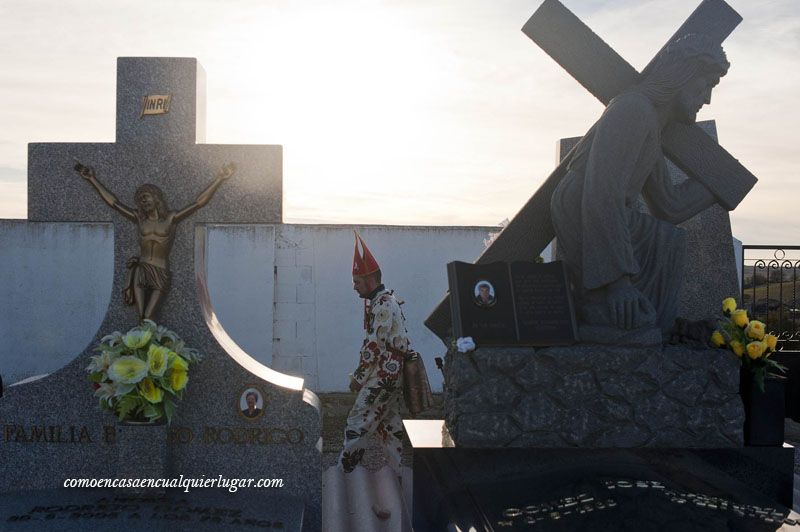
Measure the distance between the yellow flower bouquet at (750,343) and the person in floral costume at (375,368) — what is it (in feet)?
7.09

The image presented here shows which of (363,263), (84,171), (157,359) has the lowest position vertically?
(157,359)

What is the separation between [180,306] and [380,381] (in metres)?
1.66

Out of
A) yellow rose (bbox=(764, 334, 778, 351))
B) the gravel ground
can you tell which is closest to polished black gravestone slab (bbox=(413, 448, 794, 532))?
yellow rose (bbox=(764, 334, 778, 351))

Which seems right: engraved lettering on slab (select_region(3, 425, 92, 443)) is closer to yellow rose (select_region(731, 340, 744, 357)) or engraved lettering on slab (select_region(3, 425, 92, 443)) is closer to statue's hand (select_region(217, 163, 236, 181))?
statue's hand (select_region(217, 163, 236, 181))

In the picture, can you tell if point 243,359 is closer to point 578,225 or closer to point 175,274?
point 175,274

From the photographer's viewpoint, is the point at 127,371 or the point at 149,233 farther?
the point at 149,233

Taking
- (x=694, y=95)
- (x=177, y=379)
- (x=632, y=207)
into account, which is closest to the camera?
(x=177, y=379)

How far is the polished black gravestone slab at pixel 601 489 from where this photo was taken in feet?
10.9

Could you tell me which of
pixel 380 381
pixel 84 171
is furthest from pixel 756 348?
pixel 84 171

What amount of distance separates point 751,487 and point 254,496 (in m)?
2.82

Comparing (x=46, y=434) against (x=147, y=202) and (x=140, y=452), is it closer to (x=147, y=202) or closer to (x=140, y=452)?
(x=140, y=452)

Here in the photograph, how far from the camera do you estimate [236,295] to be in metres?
10.3

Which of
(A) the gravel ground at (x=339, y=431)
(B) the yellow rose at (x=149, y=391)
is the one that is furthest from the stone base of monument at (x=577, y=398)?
(B) the yellow rose at (x=149, y=391)

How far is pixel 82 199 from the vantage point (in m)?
4.56
